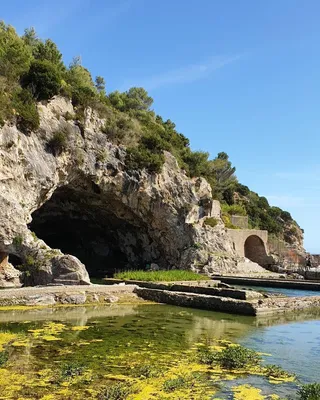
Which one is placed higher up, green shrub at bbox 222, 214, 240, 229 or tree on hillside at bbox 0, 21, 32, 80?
tree on hillside at bbox 0, 21, 32, 80

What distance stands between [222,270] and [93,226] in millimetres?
13568

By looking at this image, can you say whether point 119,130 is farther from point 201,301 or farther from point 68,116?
point 201,301

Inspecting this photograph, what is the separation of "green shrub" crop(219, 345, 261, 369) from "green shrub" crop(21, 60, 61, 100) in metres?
24.2

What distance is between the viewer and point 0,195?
2355cm

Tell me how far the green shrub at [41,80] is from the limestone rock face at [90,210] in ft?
3.60

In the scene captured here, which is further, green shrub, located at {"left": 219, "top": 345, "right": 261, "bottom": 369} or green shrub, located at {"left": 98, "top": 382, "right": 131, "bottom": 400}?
green shrub, located at {"left": 219, "top": 345, "right": 261, "bottom": 369}

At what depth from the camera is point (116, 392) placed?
7.24 meters

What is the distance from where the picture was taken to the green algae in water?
24.5 feet

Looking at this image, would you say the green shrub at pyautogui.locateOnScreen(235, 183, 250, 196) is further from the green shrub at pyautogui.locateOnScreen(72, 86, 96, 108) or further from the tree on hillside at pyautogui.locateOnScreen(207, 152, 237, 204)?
the green shrub at pyautogui.locateOnScreen(72, 86, 96, 108)

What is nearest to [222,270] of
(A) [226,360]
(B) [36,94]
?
(B) [36,94]

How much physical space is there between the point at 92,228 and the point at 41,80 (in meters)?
18.1

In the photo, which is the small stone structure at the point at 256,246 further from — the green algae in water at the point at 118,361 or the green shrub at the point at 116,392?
the green shrub at the point at 116,392

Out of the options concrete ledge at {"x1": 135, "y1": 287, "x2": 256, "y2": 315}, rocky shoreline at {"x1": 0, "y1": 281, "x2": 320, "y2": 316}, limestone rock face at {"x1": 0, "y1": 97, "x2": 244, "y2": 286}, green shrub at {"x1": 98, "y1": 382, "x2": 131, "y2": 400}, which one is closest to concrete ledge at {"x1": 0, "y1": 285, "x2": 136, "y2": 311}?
rocky shoreline at {"x1": 0, "y1": 281, "x2": 320, "y2": 316}

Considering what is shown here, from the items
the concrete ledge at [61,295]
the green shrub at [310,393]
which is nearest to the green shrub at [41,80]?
the concrete ledge at [61,295]
